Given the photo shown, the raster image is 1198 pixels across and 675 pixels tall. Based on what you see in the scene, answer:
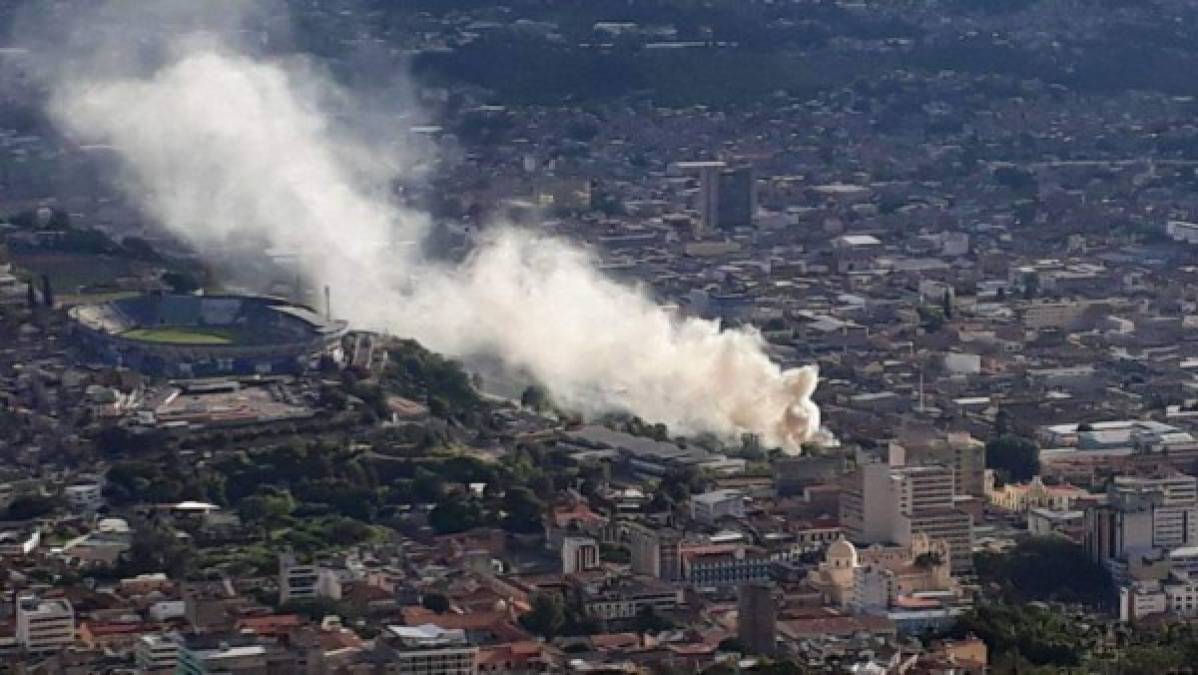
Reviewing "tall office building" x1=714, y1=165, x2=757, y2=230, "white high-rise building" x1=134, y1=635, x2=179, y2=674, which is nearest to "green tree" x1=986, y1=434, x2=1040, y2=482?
"white high-rise building" x1=134, y1=635, x2=179, y2=674

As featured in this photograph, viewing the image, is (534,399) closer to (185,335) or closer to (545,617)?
(185,335)

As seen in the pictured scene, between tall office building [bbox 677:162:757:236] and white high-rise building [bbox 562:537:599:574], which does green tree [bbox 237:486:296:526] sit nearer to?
white high-rise building [bbox 562:537:599:574]

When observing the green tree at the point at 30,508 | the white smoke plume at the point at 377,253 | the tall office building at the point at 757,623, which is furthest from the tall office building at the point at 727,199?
the tall office building at the point at 757,623

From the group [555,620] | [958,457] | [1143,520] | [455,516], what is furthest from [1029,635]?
[455,516]

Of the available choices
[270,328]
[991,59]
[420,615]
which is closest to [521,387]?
[270,328]

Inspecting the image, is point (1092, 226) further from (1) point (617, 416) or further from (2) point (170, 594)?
(2) point (170, 594)
